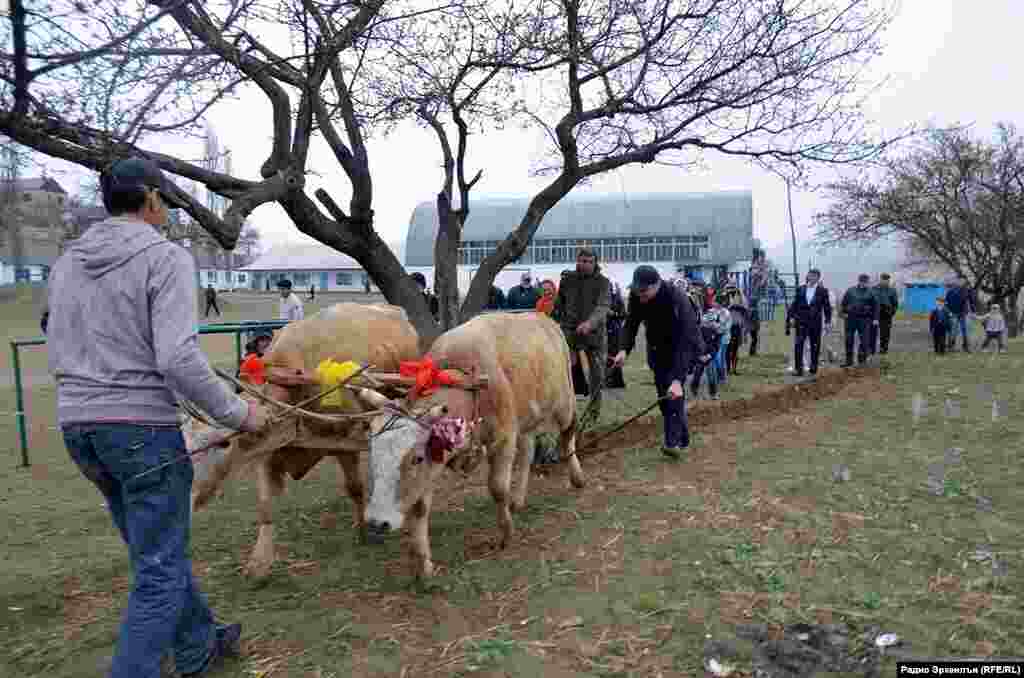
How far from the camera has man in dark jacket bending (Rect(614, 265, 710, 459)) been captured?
7434 mm

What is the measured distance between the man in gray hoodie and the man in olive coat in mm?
5110

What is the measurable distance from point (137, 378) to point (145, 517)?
23.2 inches

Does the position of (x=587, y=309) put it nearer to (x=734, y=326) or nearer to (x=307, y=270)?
(x=734, y=326)

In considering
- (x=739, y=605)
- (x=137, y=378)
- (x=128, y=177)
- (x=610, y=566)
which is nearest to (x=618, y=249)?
(x=610, y=566)

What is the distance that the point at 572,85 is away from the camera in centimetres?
894

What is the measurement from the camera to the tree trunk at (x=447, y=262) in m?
9.09

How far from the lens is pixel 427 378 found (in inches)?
194

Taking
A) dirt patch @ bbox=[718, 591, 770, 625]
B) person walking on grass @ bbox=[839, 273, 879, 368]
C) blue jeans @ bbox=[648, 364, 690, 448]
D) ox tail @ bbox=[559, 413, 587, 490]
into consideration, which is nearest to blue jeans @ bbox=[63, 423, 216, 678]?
dirt patch @ bbox=[718, 591, 770, 625]

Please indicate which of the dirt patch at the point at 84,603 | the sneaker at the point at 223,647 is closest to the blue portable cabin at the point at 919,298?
the dirt patch at the point at 84,603

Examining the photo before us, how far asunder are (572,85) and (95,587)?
677 centimetres

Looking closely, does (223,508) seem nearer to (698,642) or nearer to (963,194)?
(698,642)

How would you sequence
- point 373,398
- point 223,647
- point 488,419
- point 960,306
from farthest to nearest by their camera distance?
point 960,306, point 488,419, point 373,398, point 223,647

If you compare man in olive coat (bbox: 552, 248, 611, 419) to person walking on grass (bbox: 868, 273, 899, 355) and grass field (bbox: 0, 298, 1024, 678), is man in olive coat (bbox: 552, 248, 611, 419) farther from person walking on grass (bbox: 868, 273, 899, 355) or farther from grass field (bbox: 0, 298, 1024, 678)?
person walking on grass (bbox: 868, 273, 899, 355)

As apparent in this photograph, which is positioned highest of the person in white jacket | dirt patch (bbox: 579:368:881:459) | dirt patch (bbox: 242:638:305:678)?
the person in white jacket
